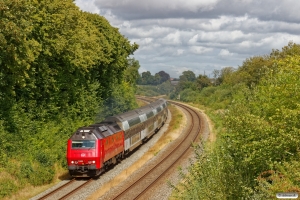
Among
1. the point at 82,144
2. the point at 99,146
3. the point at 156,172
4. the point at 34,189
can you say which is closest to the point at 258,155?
the point at 99,146

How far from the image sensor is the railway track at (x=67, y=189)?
2382cm

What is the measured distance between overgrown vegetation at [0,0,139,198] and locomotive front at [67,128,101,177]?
1868mm

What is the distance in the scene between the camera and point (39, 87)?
3309cm

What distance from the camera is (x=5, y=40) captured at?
23609 millimetres

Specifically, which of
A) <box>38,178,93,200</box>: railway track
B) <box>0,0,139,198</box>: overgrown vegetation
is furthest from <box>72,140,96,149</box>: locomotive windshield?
<box>0,0,139,198</box>: overgrown vegetation

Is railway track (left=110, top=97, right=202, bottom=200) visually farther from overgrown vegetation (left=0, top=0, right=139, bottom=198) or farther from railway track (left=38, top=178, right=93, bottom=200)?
overgrown vegetation (left=0, top=0, right=139, bottom=198)

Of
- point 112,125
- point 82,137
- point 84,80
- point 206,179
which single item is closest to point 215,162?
point 206,179

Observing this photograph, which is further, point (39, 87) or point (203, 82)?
point (203, 82)

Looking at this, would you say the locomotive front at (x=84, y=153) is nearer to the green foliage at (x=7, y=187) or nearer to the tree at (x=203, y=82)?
the green foliage at (x=7, y=187)

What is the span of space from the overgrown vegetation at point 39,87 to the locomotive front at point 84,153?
6.13 feet

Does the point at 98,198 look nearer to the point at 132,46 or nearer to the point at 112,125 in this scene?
the point at 112,125

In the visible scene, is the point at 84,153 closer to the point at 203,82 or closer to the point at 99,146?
the point at 99,146

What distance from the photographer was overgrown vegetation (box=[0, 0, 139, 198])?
2545 centimetres

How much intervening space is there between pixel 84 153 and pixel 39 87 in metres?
8.41
